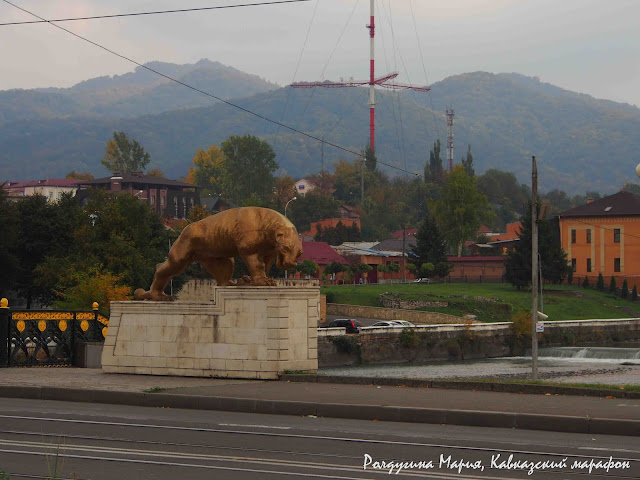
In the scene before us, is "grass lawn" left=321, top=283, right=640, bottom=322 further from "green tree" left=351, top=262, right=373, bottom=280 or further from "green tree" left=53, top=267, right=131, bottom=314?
"green tree" left=53, top=267, right=131, bottom=314

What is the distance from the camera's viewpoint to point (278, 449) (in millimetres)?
14469

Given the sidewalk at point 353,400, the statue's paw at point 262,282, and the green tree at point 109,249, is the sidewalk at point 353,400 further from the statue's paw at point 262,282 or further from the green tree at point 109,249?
the green tree at point 109,249

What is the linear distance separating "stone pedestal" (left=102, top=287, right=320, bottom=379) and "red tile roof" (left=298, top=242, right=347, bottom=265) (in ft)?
282

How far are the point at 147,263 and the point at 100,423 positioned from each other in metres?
51.4

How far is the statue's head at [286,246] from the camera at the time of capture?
24344mm

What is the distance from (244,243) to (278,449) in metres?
10.6

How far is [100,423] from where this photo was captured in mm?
17359

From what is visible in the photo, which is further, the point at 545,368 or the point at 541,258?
the point at 541,258

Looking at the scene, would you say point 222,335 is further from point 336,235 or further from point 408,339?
point 336,235

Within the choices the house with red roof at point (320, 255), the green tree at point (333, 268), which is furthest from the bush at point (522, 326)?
the house with red roof at point (320, 255)

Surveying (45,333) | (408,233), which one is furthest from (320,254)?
(45,333)

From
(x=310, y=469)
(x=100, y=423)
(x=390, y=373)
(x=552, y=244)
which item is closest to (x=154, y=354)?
(x=100, y=423)

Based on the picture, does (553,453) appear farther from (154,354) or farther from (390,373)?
(390,373)

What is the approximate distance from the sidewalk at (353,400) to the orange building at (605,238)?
8636 cm
